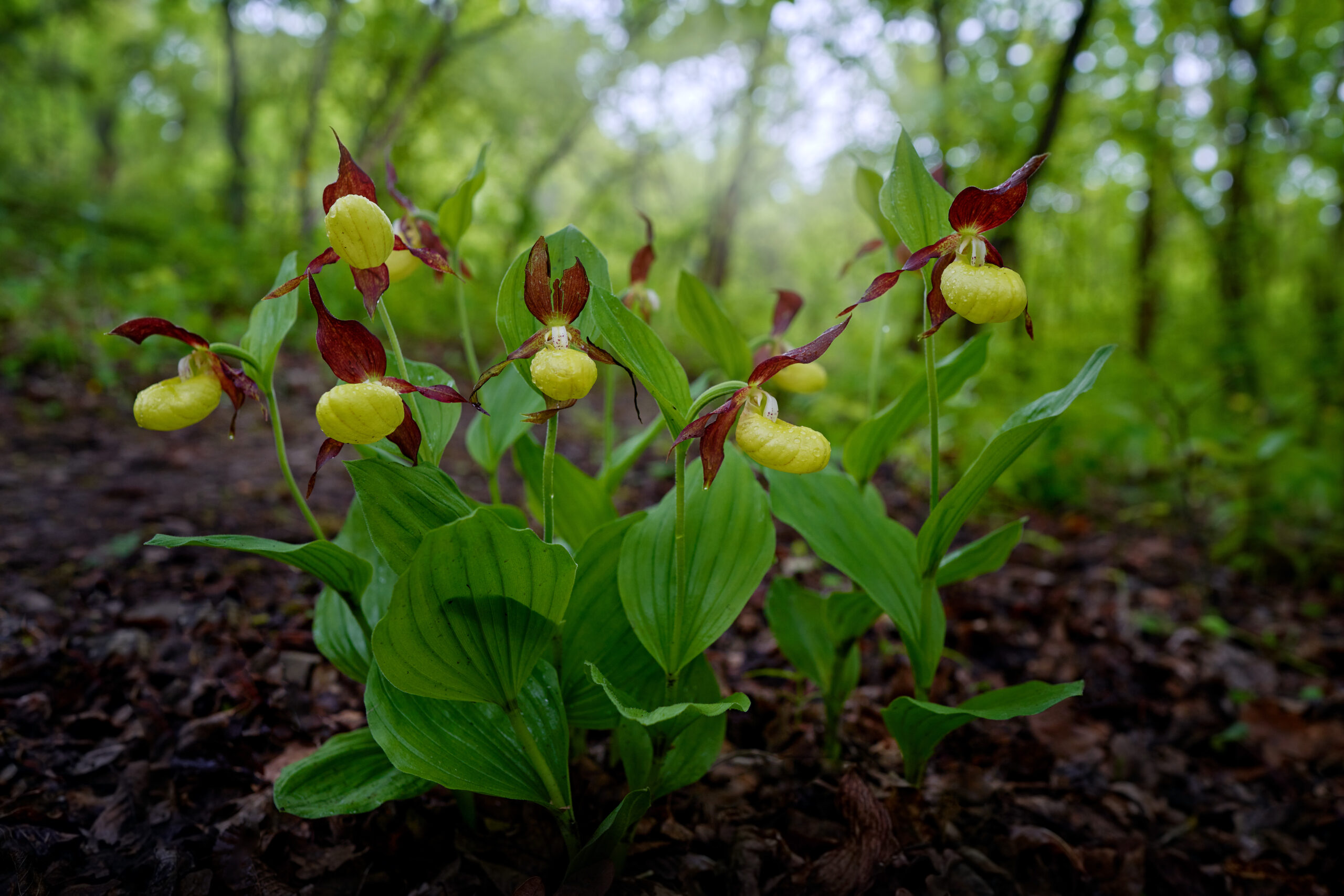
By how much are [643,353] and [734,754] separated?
100 centimetres

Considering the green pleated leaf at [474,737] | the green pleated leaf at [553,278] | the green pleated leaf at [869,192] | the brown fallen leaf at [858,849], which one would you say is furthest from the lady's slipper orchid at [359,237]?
the brown fallen leaf at [858,849]

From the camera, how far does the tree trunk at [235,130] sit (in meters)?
7.78

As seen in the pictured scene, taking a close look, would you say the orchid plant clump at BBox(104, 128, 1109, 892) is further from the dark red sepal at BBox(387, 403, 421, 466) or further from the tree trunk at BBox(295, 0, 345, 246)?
the tree trunk at BBox(295, 0, 345, 246)

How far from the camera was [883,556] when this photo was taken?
1.25 metres

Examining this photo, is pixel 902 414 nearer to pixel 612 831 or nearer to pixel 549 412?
pixel 549 412

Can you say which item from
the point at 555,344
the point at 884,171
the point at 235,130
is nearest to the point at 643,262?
the point at 555,344

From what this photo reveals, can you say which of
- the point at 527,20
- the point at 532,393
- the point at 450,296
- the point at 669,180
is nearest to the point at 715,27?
the point at 527,20

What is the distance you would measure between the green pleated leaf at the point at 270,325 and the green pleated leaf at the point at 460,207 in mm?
288

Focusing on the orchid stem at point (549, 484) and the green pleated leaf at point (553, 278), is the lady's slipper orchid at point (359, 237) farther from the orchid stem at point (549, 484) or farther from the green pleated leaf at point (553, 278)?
the orchid stem at point (549, 484)

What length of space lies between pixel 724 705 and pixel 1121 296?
8.25 m

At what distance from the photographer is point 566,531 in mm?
1403

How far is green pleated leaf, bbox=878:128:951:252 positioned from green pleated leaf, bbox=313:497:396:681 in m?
1.01

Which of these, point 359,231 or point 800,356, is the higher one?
point 359,231

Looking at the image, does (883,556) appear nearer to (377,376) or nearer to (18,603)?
(377,376)
